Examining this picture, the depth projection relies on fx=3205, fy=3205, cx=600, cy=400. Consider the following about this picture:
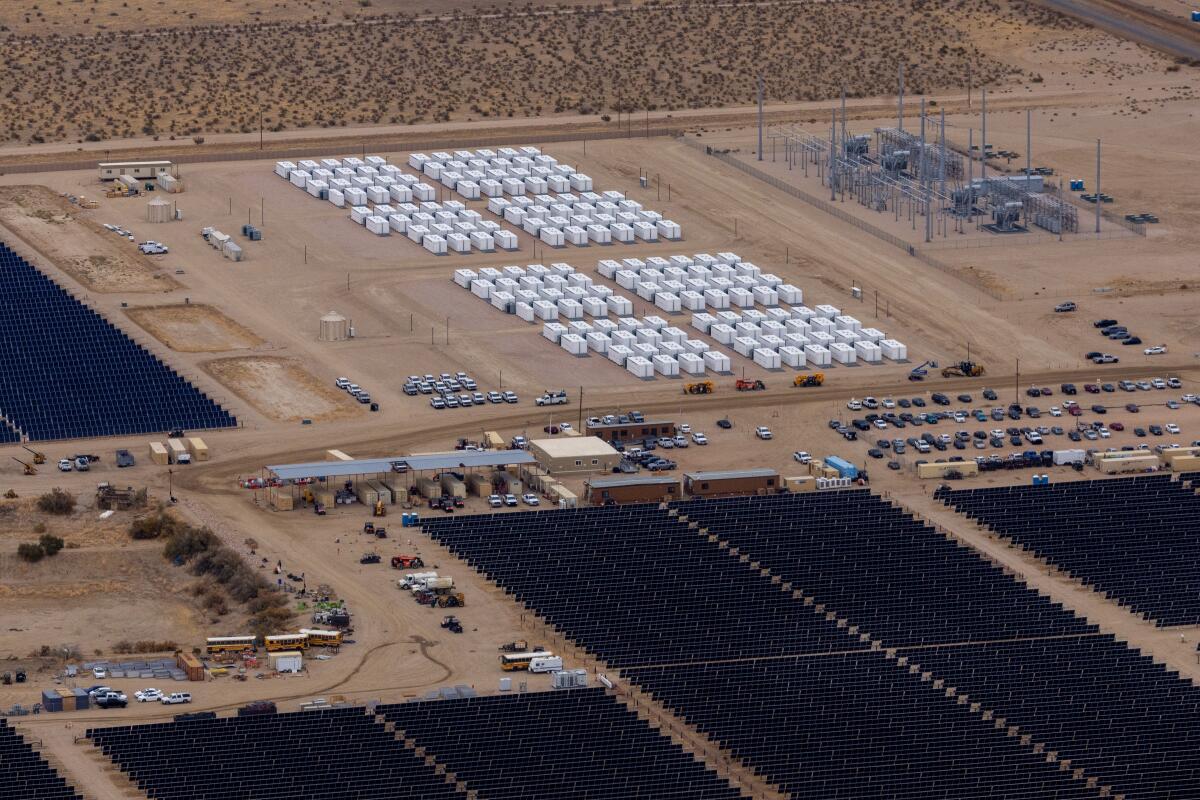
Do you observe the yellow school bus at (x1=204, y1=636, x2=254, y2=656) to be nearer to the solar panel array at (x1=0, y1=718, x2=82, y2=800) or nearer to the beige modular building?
the solar panel array at (x1=0, y1=718, x2=82, y2=800)

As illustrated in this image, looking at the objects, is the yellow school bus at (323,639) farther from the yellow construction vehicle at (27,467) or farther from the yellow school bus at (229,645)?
the yellow construction vehicle at (27,467)

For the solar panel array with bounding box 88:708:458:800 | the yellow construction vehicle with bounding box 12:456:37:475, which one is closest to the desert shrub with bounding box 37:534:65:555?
the yellow construction vehicle with bounding box 12:456:37:475

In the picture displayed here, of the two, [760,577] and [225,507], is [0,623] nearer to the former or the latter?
[225,507]

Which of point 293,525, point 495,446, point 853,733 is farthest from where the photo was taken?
point 495,446

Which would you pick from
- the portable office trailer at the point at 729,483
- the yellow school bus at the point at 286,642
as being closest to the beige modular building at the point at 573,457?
the portable office trailer at the point at 729,483

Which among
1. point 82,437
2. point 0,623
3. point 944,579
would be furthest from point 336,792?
point 82,437

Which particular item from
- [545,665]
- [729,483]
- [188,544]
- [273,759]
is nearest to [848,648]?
[545,665]
